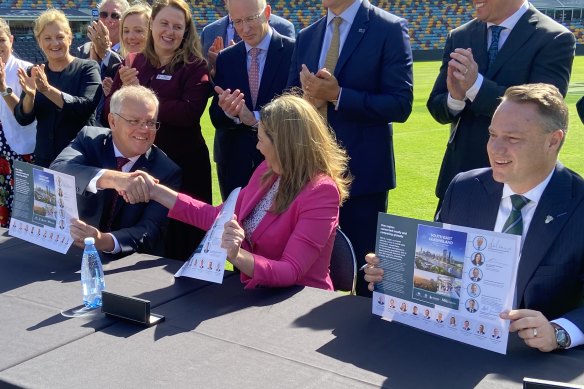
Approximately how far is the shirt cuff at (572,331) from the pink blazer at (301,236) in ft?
2.94

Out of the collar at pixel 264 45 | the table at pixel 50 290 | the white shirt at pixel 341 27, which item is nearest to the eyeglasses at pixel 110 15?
the collar at pixel 264 45

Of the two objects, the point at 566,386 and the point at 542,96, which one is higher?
the point at 542,96

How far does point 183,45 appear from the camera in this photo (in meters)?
3.80

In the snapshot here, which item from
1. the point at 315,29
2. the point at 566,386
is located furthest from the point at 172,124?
the point at 566,386

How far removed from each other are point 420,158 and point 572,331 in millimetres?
7250

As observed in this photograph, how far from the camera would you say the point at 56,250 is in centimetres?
258

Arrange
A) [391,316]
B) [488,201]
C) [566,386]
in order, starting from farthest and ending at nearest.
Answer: [488,201], [391,316], [566,386]

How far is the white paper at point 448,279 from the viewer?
169 centimetres

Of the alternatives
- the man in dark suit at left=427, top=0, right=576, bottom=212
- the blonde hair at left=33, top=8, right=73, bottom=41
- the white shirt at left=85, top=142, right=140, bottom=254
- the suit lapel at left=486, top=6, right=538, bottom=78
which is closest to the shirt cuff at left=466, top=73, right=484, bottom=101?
the man in dark suit at left=427, top=0, right=576, bottom=212

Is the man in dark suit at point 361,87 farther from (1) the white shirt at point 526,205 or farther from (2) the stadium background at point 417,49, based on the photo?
(2) the stadium background at point 417,49

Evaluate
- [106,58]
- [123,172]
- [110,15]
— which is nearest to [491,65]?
[123,172]

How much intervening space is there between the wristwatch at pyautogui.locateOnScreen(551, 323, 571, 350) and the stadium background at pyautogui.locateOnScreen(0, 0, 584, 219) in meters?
4.14

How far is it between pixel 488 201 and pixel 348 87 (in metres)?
1.29

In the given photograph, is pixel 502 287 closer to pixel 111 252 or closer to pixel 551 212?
pixel 551 212
